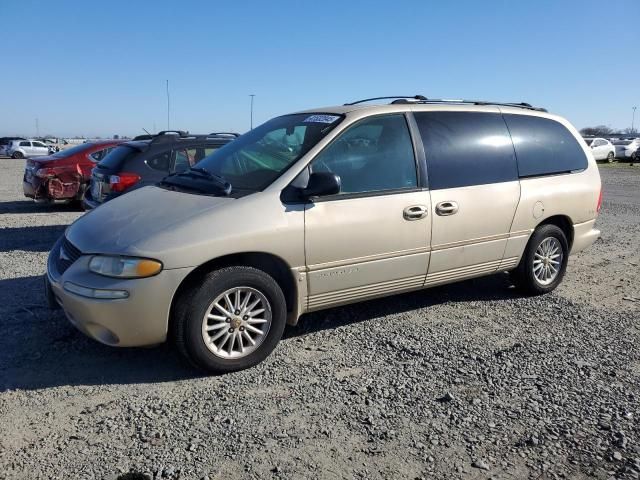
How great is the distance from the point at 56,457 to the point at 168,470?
62 cm

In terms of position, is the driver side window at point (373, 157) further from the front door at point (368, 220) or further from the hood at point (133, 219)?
the hood at point (133, 219)

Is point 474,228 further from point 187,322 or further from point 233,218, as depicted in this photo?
point 187,322

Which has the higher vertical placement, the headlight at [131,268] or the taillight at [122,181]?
the headlight at [131,268]

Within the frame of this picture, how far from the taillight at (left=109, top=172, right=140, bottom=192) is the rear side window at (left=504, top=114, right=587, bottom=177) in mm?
5182

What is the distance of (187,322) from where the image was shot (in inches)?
145

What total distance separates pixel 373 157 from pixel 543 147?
211cm

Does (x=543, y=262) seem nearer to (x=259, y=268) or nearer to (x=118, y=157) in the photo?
(x=259, y=268)

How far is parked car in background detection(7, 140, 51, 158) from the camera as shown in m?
38.5

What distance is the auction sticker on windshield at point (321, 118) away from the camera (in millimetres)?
4594

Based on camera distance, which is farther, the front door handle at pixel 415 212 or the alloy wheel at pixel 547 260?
the alloy wheel at pixel 547 260

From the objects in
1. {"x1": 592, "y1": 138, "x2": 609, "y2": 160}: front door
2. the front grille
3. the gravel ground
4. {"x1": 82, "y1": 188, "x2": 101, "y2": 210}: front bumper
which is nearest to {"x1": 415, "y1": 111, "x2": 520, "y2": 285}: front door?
the gravel ground

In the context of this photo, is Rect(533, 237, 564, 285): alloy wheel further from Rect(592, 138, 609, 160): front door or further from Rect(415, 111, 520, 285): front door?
Rect(592, 138, 609, 160): front door

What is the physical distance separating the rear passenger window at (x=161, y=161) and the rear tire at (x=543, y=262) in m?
5.29

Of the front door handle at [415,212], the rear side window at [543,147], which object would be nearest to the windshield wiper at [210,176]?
the front door handle at [415,212]
